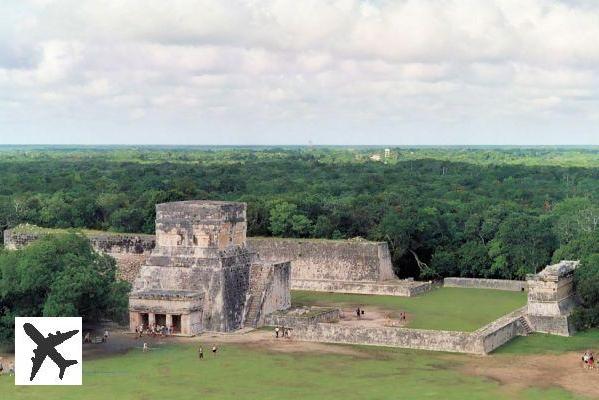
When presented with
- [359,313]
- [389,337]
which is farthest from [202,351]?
[359,313]

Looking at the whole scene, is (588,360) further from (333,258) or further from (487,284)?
(333,258)

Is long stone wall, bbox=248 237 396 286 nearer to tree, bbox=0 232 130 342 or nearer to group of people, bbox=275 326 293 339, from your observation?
group of people, bbox=275 326 293 339

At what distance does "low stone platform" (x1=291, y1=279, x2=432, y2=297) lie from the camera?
33031 mm

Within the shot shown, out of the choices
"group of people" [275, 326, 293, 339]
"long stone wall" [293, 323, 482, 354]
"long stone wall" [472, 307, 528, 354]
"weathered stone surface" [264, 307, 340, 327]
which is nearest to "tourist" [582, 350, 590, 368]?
"long stone wall" [472, 307, 528, 354]

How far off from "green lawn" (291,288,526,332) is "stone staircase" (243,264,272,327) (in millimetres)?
3136

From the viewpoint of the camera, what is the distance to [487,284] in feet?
115

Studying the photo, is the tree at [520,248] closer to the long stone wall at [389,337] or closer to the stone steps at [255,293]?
the stone steps at [255,293]

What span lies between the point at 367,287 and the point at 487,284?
461cm

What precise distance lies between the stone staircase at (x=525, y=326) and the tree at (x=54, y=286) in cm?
1040

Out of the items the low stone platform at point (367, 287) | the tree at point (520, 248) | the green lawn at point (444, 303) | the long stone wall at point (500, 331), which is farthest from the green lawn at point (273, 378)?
the tree at point (520, 248)

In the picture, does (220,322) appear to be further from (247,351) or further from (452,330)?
(452,330)

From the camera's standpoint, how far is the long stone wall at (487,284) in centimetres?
3444

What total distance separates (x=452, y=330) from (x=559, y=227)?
45.6 ft

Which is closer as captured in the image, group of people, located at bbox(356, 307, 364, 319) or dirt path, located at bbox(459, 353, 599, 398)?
dirt path, located at bbox(459, 353, 599, 398)
